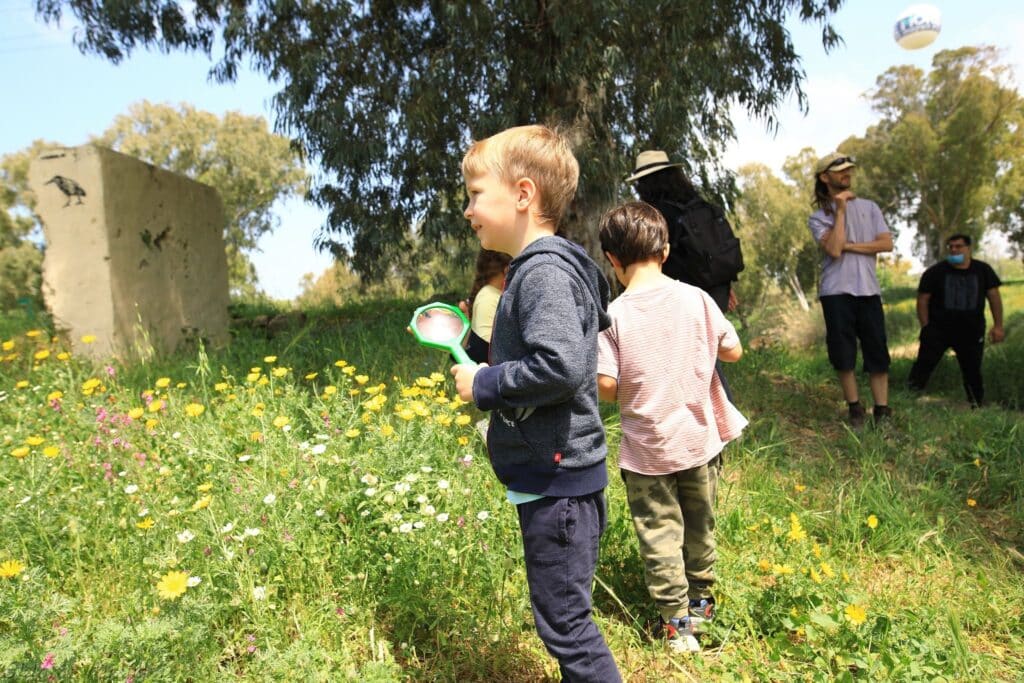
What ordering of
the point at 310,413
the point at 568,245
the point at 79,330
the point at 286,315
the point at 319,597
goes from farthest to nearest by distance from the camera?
the point at 286,315 → the point at 79,330 → the point at 310,413 → the point at 319,597 → the point at 568,245

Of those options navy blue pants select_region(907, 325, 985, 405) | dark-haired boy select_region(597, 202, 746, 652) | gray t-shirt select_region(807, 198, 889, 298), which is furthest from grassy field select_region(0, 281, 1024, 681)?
navy blue pants select_region(907, 325, 985, 405)

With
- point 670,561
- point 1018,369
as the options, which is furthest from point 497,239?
point 1018,369

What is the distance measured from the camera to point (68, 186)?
5.62 meters

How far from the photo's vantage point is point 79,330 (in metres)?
5.61

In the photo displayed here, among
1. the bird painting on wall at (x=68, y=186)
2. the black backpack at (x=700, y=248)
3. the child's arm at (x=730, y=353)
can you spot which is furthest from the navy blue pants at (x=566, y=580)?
the bird painting on wall at (x=68, y=186)

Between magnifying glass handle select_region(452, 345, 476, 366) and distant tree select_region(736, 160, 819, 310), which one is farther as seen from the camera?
distant tree select_region(736, 160, 819, 310)

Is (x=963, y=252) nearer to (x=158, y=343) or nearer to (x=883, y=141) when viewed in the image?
(x=158, y=343)

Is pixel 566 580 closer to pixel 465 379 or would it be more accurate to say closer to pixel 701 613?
pixel 465 379

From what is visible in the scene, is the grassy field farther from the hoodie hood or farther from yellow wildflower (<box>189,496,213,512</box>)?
the hoodie hood

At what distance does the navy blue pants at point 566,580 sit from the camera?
1.64 m

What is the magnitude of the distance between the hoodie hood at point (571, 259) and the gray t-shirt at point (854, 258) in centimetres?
334

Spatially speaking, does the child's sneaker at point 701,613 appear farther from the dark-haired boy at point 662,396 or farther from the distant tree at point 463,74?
the distant tree at point 463,74

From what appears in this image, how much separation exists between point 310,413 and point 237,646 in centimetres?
119

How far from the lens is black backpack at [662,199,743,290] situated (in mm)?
3277
